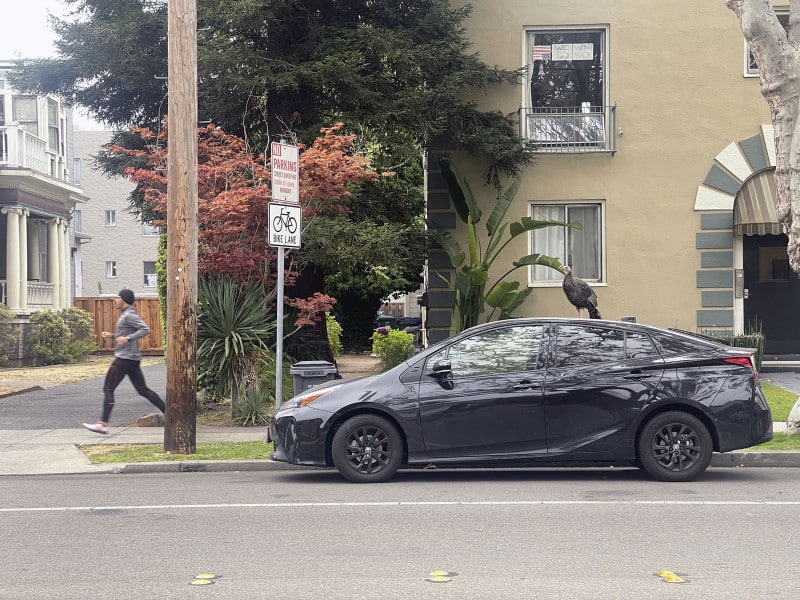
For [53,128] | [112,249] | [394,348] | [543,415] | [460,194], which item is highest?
[53,128]

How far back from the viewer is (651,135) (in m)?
18.9

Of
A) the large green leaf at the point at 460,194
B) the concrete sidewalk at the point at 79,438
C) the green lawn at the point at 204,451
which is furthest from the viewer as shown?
the large green leaf at the point at 460,194

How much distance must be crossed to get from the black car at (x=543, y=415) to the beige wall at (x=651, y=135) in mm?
8981

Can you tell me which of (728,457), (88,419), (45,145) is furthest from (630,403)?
(45,145)

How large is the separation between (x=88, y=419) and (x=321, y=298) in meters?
4.09

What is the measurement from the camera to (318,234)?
1512 cm

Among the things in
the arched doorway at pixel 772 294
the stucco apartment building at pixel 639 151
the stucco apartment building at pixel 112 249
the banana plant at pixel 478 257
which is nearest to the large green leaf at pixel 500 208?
the banana plant at pixel 478 257

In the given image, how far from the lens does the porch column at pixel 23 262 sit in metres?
30.0

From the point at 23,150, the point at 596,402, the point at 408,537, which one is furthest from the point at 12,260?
the point at 408,537

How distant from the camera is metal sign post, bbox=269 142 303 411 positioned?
12148 millimetres

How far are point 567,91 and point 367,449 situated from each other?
11105mm

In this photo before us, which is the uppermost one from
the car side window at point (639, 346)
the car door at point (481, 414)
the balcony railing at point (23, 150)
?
the balcony railing at point (23, 150)

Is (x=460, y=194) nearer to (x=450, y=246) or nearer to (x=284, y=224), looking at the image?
(x=450, y=246)

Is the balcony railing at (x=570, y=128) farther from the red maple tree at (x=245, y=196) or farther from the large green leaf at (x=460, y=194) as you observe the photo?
the red maple tree at (x=245, y=196)
